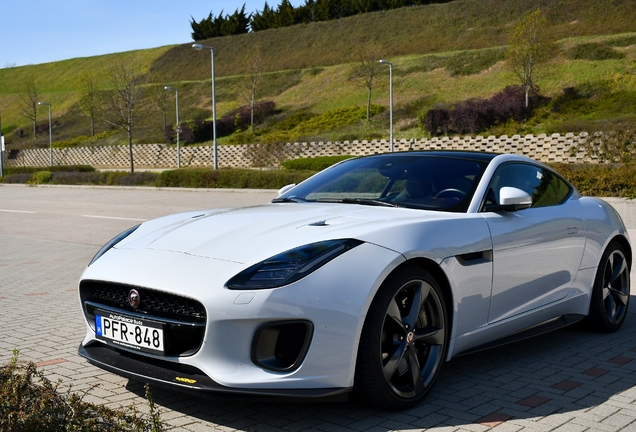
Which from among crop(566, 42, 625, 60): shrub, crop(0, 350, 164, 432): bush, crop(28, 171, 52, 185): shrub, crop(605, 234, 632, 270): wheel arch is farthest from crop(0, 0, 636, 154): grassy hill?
crop(0, 350, 164, 432): bush

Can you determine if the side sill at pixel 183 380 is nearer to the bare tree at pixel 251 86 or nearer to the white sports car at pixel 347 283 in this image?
the white sports car at pixel 347 283

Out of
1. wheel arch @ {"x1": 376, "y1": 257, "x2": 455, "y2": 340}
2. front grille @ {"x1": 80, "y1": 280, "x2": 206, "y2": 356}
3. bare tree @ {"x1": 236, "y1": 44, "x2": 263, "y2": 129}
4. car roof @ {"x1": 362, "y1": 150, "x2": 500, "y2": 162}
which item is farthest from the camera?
bare tree @ {"x1": 236, "y1": 44, "x2": 263, "y2": 129}

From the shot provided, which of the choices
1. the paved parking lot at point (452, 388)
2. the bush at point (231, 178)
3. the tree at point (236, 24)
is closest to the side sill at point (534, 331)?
the paved parking lot at point (452, 388)

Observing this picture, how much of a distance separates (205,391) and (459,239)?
1.71 metres

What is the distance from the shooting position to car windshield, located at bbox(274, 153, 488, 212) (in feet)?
15.6

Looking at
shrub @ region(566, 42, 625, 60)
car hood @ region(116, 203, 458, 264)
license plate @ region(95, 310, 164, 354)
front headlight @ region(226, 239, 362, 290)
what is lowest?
license plate @ region(95, 310, 164, 354)

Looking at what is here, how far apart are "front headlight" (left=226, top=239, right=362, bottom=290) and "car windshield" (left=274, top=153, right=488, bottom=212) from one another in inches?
44.7

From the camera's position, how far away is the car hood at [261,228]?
3.82 meters

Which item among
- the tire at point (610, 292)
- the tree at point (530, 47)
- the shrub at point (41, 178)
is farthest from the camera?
the tree at point (530, 47)

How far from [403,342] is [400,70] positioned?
6100cm

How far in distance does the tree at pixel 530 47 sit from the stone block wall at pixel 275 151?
243 inches

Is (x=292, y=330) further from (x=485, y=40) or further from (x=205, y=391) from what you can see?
(x=485, y=40)

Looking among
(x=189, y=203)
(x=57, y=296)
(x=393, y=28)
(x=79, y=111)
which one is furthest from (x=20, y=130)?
(x=57, y=296)

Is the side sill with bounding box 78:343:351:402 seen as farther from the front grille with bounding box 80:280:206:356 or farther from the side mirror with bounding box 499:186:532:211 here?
the side mirror with bounding box 499:186:532:211
